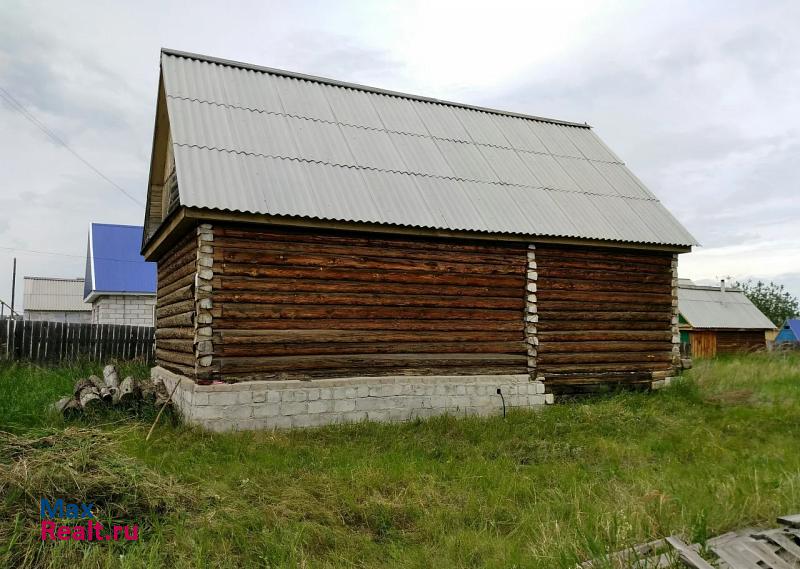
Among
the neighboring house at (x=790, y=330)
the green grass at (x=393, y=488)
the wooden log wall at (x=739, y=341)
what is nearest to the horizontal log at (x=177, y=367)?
the green grass at (x=393, y=488)

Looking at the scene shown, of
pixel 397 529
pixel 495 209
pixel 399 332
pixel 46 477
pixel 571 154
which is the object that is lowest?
pixel 397 529

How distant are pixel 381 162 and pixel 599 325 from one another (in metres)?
4.81

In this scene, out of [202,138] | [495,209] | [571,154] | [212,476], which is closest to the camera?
[212,476]

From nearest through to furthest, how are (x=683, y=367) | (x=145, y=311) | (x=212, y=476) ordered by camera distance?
1. (x=212, y=476)
2. (x=683, y=367)
3. (x=145, y=311)

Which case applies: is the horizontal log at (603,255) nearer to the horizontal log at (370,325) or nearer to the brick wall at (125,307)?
the horizontal log at (370,325)

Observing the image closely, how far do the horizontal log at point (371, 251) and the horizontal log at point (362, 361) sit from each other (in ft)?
4.94

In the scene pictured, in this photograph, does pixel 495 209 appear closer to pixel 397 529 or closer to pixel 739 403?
pixel 739 403

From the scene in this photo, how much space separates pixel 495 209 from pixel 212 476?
651cm

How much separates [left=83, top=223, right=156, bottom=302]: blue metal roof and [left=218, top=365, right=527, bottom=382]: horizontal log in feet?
46.5

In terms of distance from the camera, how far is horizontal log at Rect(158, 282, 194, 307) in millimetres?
9352

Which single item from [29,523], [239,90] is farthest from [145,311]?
[29,523]

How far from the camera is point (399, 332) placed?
9812 millimetres

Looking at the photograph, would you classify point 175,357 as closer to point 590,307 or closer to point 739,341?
point 590,307

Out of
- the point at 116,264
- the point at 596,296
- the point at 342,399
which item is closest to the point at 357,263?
the point at 342,399
